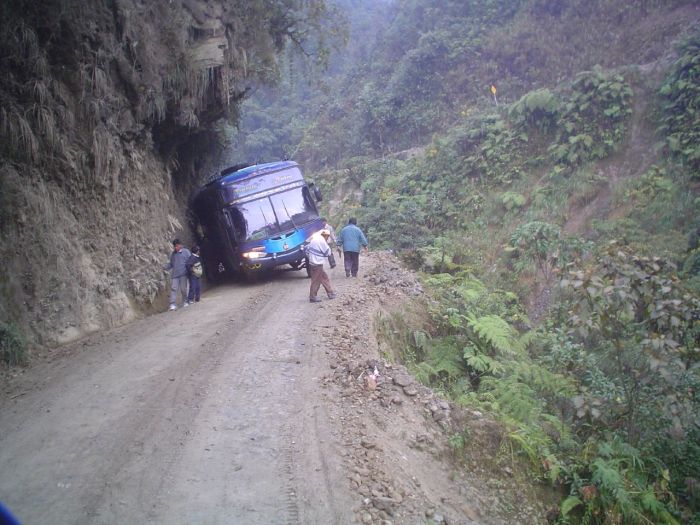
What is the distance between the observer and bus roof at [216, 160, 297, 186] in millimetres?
13789

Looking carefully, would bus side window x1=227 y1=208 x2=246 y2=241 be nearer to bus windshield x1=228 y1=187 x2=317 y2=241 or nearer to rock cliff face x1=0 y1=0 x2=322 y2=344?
bus windshield x1=228 y1=187 x2=317 y2=241

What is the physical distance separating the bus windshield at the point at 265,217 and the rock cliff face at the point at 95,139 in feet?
6.70

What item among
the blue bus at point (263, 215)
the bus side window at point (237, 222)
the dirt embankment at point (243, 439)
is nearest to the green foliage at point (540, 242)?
the blue bus at point (263, 215)

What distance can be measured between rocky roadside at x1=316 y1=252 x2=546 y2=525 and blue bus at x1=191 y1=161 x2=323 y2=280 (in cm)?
620

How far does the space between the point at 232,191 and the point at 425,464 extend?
9882 millimetres

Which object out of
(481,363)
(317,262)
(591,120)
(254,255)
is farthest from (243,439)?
(591,120)

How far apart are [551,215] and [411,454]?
14.5 m

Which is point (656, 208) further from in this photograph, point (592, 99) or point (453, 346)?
point (453, 346)

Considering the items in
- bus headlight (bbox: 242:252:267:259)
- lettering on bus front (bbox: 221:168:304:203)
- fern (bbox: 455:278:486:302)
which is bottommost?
fern (bbox: 455:278:486:302)

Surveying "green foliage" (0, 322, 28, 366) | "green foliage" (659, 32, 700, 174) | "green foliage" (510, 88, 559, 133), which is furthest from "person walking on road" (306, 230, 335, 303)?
"green foliage" (510, 88, 559, 133)

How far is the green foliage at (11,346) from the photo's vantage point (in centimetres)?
808

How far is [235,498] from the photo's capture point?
4.52 m

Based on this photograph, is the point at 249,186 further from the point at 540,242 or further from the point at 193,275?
the point at 540,242

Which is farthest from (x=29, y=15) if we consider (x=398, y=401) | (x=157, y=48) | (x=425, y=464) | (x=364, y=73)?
(x=364, y=73)
